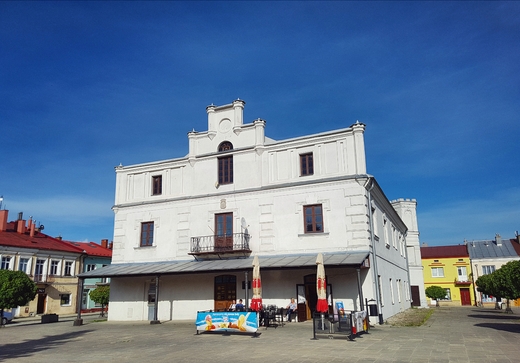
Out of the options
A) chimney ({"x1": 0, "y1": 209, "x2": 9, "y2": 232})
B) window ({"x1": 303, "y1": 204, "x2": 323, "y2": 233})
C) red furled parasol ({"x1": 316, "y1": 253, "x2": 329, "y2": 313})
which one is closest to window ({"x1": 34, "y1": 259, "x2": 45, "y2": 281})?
chimney ({"x1": 0, "y1": 209, "x2": 9, "y2": 232})

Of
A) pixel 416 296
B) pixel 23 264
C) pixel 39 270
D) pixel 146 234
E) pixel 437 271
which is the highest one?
pixel 146 234

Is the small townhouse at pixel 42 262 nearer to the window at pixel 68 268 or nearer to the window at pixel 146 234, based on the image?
the window at pixel 68 268

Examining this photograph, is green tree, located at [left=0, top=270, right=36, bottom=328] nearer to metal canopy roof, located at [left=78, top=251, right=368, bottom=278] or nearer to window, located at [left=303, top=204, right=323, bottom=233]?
metal canopy roof, located at [left=78, top=251, right=368, bottom=278]

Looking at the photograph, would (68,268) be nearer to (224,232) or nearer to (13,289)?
(13,289)

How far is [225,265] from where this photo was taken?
20469 mm

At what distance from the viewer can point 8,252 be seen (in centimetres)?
3309

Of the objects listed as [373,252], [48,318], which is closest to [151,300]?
[48,318]

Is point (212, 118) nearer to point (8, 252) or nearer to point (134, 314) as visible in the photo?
point (134, 314)

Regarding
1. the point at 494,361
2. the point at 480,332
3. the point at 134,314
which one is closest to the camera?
the point at 494,361

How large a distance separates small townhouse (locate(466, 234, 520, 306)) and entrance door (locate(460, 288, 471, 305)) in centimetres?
131

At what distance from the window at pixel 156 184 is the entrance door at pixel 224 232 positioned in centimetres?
458

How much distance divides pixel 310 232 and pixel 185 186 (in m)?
8.27

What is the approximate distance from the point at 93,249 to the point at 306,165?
107 feet

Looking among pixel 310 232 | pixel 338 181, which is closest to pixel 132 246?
pixel 310 232
